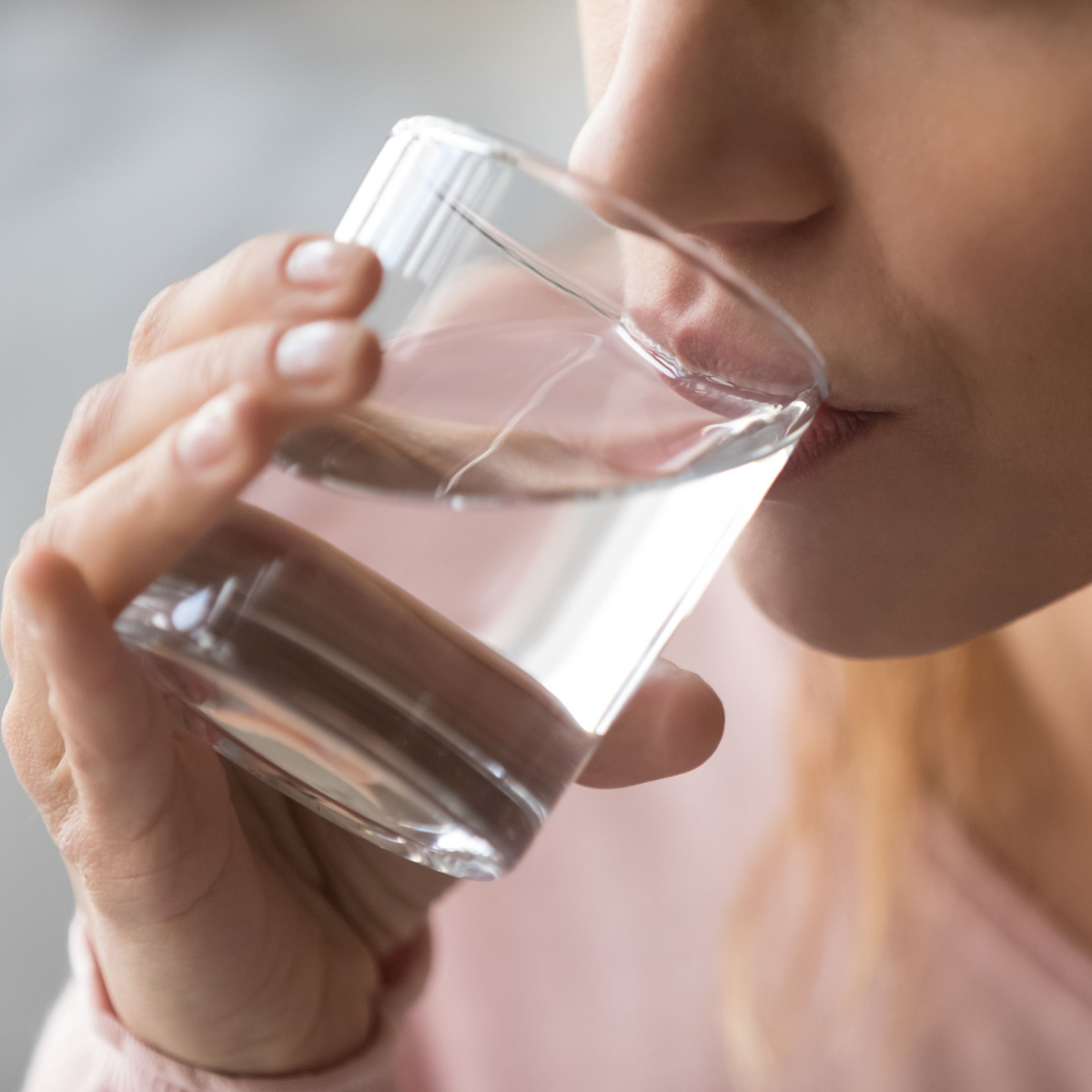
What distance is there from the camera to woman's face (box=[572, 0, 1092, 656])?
0.57 m

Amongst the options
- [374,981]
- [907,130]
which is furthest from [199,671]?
[374,981]

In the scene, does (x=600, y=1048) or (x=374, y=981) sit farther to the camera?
(x=600, y=1048)

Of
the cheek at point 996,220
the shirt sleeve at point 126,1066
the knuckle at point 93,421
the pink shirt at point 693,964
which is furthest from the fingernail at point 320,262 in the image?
the pink shirt at point 693,964

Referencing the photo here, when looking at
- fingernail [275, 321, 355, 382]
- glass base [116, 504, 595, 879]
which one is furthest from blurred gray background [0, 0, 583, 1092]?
fingernail [275, 321, 355, 382]

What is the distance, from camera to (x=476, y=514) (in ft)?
1.52

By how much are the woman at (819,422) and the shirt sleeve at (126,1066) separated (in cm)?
4

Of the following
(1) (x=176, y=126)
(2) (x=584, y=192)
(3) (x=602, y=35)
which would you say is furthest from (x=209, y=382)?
(1) (x=176, y=126)

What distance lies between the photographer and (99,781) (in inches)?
24.3

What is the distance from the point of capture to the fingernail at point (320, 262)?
451 mm

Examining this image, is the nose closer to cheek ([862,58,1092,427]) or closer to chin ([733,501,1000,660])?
cheek ([862,58,1092,427])

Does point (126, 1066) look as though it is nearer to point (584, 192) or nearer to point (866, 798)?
point (584, 192)

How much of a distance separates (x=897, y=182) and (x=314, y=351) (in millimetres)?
325

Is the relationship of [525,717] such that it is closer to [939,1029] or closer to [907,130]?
[907,130]

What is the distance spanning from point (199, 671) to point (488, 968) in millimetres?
1006
